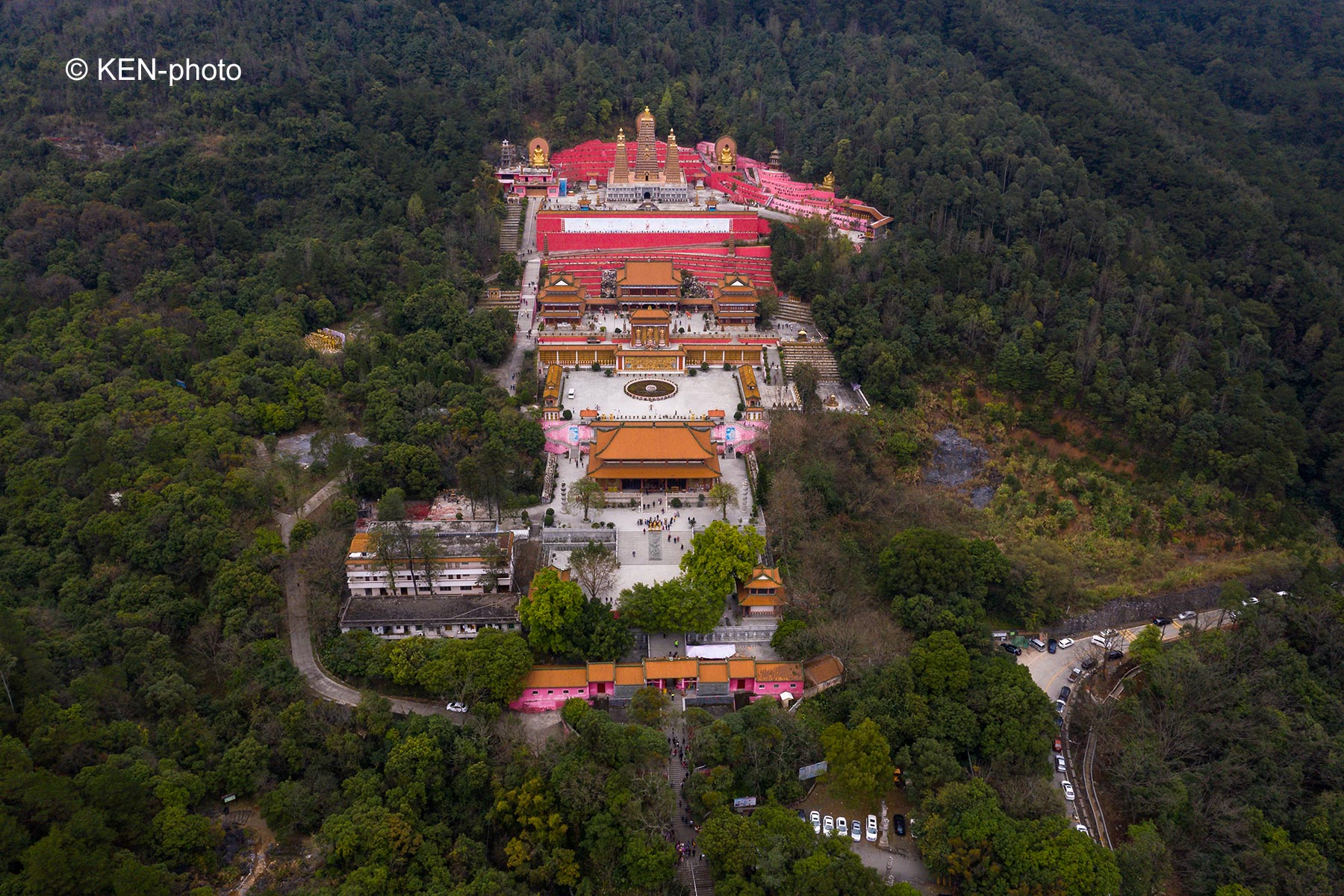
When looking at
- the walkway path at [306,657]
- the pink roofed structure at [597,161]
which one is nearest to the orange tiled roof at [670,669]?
the walkway path at [306,657]

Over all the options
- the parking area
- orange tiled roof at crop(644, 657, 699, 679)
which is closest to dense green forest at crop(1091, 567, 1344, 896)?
the parking area

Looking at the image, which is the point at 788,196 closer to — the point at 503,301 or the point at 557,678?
the point at 503,301

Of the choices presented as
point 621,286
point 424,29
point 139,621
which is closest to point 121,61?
point 424,29

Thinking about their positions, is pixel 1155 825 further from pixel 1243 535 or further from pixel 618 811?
pixel 1243 535

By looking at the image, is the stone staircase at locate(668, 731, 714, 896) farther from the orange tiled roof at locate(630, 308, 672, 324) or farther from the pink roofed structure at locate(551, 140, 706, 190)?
the pink roofed structure at locate(551, 140, 706, 190)

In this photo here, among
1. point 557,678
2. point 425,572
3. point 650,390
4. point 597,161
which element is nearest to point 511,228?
point 597,161
